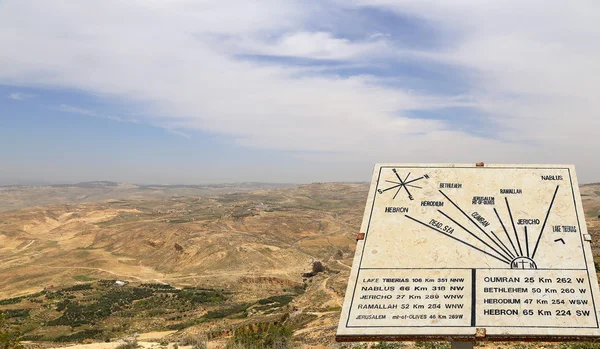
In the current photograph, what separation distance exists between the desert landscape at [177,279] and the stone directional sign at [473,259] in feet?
18.6

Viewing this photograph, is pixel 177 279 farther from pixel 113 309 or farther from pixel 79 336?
pixel 79 336

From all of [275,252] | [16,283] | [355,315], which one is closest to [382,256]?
[355,315]

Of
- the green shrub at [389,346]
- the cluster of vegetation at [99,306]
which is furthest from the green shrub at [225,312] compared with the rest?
the green shrub at [389,346]

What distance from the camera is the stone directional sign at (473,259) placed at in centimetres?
502

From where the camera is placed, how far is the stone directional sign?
502cm

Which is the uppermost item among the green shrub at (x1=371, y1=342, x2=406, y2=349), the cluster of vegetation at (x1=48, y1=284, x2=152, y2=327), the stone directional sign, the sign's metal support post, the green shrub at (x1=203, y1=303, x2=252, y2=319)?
the stone directional sign

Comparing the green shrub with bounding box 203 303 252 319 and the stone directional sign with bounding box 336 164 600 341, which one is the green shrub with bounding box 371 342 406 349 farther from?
the green shrub with bounding box 203 303 252 319

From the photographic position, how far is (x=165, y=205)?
12006 cm

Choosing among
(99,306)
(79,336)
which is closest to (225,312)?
(79,336)

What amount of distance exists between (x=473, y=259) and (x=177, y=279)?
40.1m

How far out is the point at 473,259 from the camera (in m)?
5.57

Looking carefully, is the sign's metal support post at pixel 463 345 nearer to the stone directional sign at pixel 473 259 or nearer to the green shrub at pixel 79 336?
the stone directional sign at pixel 473 259

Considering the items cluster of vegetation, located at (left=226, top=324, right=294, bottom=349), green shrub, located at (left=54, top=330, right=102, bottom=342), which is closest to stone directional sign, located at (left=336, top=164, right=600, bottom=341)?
cluster of vegetation, located at (left=226, top=324, right=294, bottom=349)

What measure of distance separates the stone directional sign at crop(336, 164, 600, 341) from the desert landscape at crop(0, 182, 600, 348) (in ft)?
18.6
